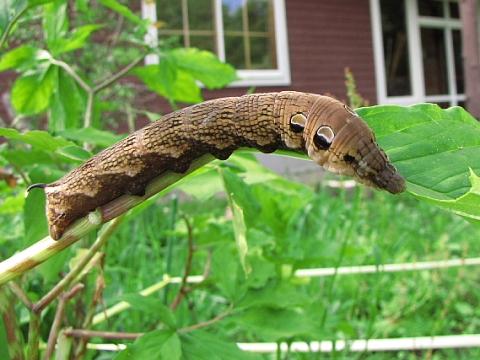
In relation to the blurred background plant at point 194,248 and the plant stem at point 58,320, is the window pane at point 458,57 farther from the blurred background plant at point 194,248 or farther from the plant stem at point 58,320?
the plant stem at point 58,320

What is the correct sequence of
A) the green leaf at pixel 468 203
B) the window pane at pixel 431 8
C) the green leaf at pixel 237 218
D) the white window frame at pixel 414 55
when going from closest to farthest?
1. the green leaf at pixel 468 203
2. the green leaf at pixel 237 218
3. the white window frame at pixel 414 55
4. the window pane at pixel 431 8

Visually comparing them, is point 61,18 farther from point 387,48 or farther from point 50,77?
point 387,48

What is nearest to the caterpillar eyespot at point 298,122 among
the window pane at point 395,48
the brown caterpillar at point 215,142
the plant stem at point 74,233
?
the brown caterpillar at point 215,142

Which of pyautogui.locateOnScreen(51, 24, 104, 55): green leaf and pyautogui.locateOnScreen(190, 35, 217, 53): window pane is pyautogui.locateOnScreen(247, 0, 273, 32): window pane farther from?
pyautogui.locateOnScreen(51, 24, 104, 55): green leaf

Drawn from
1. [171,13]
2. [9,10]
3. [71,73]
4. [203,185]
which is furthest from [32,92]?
[171,13]

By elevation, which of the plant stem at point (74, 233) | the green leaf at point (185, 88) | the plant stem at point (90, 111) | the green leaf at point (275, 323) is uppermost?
the green leaf at point (185, 88)

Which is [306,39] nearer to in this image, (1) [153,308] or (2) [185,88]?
(2) [185,88]

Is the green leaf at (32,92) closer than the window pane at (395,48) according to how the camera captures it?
Yes

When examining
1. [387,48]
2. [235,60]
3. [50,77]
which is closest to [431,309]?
[50,77]
